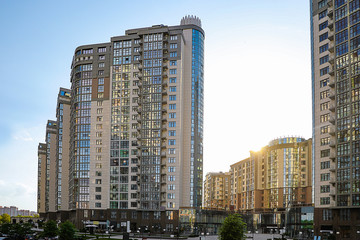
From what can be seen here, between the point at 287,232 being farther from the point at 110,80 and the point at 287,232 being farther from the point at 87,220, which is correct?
the point at 110,80

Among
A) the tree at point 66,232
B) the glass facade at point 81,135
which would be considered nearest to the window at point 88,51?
the glass facade at point 81,135

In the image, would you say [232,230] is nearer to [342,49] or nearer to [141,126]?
[342,49]

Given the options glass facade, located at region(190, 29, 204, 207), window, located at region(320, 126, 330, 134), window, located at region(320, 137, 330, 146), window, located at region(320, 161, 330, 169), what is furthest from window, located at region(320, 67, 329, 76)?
glass facade, located at region(190, 29, 204, 207)

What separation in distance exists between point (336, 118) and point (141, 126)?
67.8 m

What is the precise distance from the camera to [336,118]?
11162cm

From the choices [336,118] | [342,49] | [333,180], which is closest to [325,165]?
[333,180]

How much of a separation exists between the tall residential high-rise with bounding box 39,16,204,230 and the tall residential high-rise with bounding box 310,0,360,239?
46.2 metres

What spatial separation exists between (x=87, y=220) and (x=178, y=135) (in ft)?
153

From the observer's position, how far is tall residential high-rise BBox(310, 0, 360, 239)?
105625 millimetres

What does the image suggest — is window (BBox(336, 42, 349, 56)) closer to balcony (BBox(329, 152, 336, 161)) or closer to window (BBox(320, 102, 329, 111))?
window (BBox(320, 102, 329, 111))

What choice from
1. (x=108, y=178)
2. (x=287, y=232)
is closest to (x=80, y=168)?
(x=108, y=178)

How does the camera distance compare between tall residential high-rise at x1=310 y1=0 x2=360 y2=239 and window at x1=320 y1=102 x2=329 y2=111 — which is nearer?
tall residential high-rise at x1=310 y1=0 x2=360 y2=239

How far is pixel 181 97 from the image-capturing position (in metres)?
149

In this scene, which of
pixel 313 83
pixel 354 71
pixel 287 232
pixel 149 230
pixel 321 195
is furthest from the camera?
pixel 287 232
